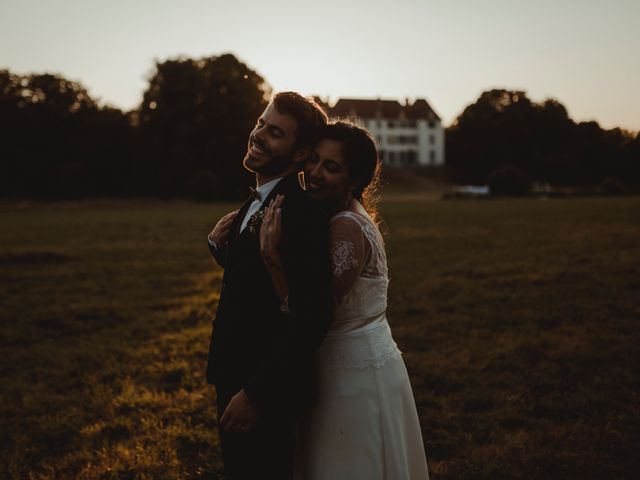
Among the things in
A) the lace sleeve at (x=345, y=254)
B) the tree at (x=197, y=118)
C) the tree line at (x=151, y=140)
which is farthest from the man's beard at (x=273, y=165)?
the tree at (x=197, y=118)

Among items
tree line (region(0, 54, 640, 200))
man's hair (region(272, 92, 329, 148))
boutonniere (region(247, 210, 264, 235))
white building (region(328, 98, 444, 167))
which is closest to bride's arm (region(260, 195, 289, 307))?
boutonniere (region(247, 210, 264, 235))

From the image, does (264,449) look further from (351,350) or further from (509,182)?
(509,182)

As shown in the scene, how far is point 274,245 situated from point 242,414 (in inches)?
29.1

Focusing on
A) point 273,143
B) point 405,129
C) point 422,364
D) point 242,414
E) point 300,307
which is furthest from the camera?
point 405,129

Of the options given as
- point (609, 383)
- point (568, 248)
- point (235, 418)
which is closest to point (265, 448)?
point (235, 418)

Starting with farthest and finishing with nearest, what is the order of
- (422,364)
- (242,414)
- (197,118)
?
(197,118) → (422,364) → (242,414)

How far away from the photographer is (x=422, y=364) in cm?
641

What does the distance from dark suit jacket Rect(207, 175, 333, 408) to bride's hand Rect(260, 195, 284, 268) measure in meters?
0.03

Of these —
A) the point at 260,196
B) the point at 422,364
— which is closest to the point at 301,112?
the point at 260,196

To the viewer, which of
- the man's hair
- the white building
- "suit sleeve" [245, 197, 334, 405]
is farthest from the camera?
the white building

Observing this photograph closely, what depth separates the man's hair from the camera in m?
2.56

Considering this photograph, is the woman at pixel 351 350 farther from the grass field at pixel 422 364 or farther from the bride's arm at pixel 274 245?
the grass field at pixel 422 364

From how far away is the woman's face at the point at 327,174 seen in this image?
8.26ft

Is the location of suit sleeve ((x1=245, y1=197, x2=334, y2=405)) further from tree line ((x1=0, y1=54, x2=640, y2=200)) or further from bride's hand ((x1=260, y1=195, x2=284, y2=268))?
tree line ((x1=0, y1=54, x2=640, y2=200))
